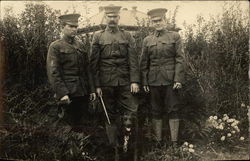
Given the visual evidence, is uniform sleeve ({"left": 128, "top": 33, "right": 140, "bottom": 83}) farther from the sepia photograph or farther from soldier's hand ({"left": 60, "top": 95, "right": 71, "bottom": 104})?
soldier's hand ({"left": 60, "top": 95, "right": 71, "bottom": 104})

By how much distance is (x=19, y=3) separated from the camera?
459cm

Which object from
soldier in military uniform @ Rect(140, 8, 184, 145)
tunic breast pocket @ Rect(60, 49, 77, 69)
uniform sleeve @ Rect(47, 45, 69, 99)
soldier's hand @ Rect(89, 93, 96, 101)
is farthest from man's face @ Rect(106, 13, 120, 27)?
soldier's hand @ Rect(89, 93, 96, 101)

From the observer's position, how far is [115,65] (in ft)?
13.7

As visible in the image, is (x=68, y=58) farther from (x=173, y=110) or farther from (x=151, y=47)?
(x=173, y=110)

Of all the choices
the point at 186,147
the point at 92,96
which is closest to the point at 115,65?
the point at 92,96

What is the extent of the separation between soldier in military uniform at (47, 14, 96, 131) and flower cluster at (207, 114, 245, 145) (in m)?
1.29

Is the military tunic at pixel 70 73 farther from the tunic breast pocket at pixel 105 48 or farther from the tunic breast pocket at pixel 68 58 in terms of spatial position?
the tunic breast pocket at pixel 105 48

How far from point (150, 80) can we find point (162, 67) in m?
0.19

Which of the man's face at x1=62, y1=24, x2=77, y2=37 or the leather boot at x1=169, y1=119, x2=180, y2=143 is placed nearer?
the leather boot at x1=169, y1=119, x2=180, y2=143

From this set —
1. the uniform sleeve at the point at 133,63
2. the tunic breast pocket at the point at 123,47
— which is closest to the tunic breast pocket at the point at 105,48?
the tunic breast pocket at the point at 123,47

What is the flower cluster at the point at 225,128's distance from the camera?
4.12 m

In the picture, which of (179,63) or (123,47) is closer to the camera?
(179,63)

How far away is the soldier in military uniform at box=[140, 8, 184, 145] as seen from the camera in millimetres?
4108

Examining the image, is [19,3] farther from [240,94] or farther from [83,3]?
[240,94]
